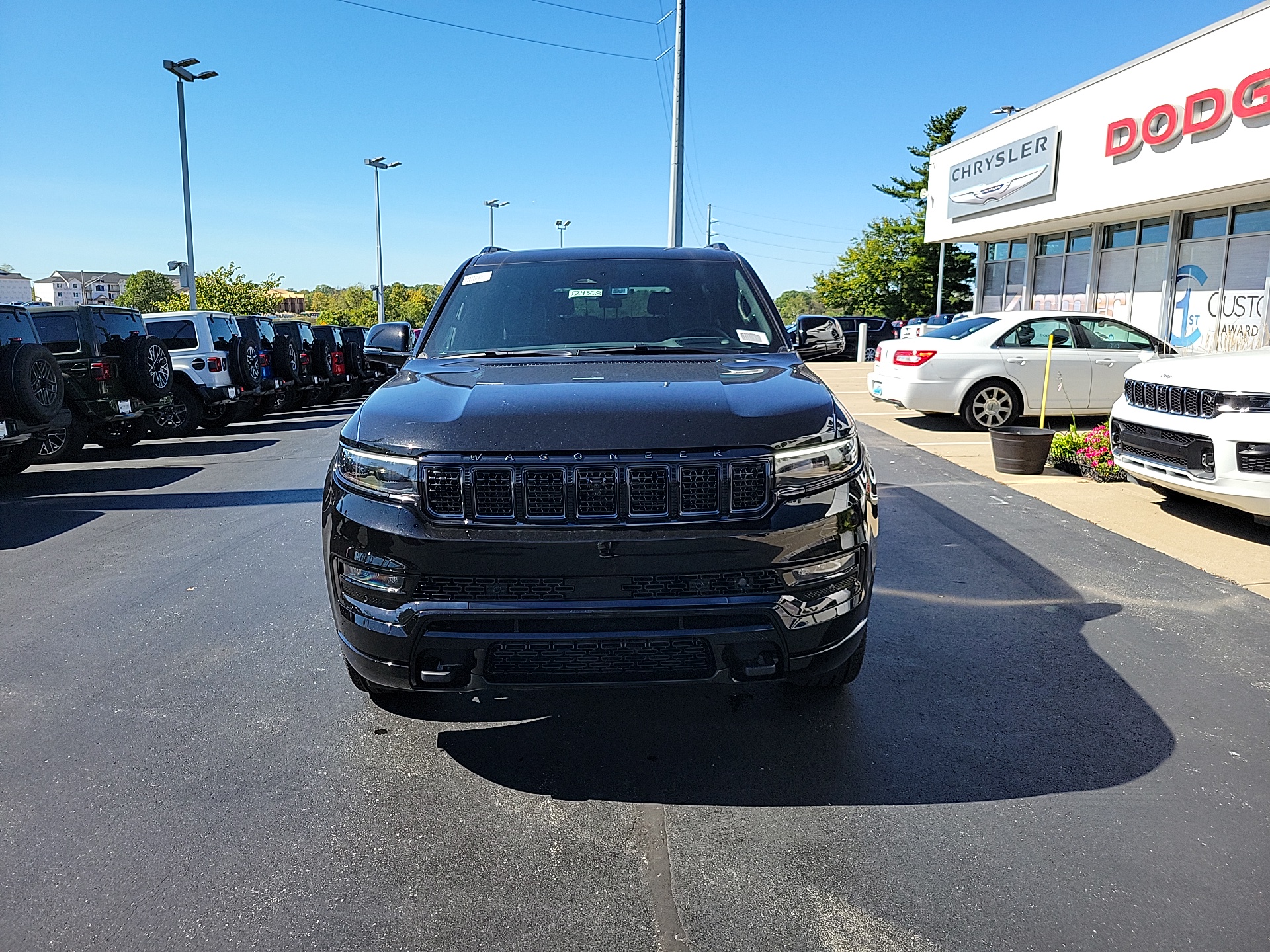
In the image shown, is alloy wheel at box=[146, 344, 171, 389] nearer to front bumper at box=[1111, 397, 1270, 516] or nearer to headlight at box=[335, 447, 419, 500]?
headlight at box=[335, 447, 419, 500]

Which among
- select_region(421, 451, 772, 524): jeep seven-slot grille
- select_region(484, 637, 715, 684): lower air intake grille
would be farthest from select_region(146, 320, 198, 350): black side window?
select_region(484, 637, 715, 684): lower air intake grille

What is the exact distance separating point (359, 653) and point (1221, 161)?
1693cm

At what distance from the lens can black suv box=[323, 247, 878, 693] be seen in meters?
2.66

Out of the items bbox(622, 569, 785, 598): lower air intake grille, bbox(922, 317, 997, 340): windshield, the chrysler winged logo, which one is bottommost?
bbox(622, 569, 785, 598): lower air intake grille

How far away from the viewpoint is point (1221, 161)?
15.0m

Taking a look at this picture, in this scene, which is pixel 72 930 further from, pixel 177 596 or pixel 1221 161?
pixel 1221 161

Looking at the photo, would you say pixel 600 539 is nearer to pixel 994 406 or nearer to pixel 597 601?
pixel 597 601

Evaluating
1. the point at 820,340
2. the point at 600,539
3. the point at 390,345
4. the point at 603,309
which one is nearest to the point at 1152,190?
the point at 820,340

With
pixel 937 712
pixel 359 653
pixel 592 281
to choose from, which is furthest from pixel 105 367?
pixel 937 712

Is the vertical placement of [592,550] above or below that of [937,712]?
above

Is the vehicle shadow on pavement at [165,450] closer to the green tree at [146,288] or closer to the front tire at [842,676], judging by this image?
the front tire at [842,676]

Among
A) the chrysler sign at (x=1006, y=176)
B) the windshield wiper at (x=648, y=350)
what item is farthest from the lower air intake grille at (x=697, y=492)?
the chrysler sign at (x=1006, y=176)

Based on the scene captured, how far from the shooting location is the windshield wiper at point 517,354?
3.81m

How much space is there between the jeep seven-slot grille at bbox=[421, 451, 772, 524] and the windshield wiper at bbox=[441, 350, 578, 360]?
3.81ft
